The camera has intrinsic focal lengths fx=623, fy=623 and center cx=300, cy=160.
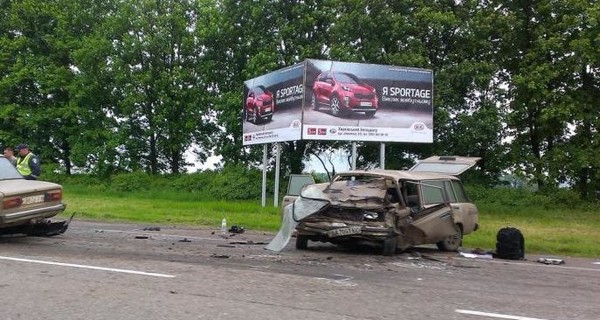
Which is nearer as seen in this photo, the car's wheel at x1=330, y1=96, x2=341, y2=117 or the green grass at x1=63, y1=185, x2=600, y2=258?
the green grass at x1=63, y1=185, x2=600, y2=258

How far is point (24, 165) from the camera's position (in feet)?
44.4

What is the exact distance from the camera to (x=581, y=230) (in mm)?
18641

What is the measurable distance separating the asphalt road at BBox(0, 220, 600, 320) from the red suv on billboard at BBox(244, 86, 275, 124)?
12596 millimetres

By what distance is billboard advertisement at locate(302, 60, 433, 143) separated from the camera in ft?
72.0

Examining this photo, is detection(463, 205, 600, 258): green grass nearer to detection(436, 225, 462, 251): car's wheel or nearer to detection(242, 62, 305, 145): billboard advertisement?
detection(436, 225, 462, 251): car's wheel

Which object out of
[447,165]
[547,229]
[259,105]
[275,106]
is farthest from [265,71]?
[447,165]

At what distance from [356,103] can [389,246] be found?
11.6m

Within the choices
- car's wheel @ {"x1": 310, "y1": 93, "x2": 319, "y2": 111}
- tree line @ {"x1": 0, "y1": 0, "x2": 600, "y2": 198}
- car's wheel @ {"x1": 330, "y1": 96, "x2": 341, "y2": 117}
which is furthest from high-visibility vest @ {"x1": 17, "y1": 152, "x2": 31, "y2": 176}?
tree line @ {"x1": 0, "y1": 0, "x2": 600, "y2": 198}

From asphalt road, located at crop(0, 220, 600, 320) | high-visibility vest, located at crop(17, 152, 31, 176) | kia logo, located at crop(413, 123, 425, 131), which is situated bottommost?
asphalt road, located at crop(0, 220, 600, 320)

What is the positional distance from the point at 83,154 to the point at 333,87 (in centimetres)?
2172

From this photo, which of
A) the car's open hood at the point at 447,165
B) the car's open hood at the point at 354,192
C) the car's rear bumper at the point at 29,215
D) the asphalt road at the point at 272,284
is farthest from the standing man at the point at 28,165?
the car's open hood at the point at 447,165

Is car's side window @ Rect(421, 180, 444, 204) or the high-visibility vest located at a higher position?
the high-visibility vest

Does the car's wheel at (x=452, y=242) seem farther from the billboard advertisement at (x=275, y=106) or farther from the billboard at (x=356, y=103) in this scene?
the billboard advertisement at (x=275, y=106)

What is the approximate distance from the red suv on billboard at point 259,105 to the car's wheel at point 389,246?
44.9 ft
